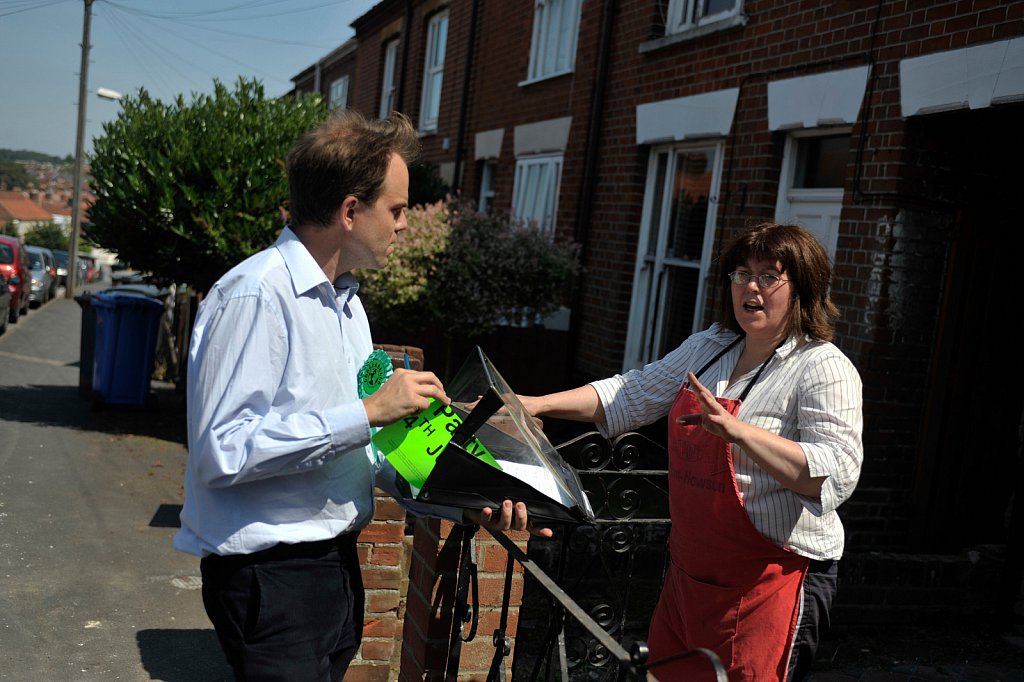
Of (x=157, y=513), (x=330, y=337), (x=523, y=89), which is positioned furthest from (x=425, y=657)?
(x=523, y=89)

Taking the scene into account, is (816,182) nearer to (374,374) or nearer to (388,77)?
(374,374)

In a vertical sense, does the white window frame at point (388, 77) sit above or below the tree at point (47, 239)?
above

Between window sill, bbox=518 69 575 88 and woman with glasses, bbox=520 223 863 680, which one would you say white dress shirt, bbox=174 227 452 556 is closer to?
woman with glasses, bbox=520 223 863 680

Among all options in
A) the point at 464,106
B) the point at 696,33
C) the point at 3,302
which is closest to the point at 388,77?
the point at 464,106

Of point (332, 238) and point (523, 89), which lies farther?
point (523, 89)

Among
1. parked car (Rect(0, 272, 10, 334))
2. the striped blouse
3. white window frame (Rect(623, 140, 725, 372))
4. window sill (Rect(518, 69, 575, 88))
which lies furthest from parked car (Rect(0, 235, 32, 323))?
the striped blouse

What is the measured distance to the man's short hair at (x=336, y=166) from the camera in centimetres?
228

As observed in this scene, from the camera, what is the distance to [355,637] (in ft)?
8.05

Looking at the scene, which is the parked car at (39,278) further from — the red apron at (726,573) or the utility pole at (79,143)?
the red apron at (726,573)

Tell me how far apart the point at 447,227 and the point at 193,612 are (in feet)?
15.9

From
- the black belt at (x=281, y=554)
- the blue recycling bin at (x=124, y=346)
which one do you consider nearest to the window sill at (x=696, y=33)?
the blue recycling bin at (x=124, y=346)

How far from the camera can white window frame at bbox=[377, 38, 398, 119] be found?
1981 centimetres

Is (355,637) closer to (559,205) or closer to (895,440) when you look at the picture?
(895,440)

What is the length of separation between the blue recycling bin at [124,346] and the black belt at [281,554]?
366 inches
